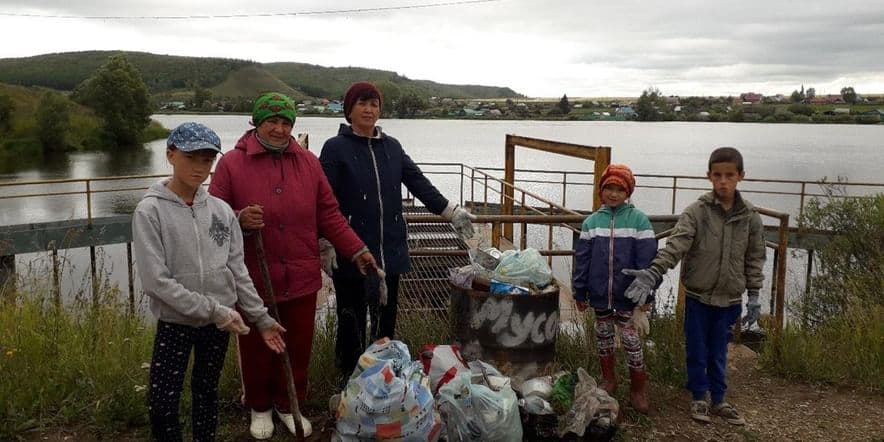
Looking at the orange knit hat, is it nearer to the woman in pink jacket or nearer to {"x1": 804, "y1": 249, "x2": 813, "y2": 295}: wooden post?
the woman in pink jacket

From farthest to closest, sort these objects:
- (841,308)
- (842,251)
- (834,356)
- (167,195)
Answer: (842,251), (841,308), (834,356), (167,195)

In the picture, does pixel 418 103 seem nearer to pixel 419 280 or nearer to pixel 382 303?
pixel 419 280

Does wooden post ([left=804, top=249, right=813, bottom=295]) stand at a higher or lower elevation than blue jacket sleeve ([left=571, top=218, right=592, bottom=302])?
lower

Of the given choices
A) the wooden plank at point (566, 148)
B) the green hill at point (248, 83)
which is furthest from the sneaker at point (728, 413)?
the green hill at point (248, 83)

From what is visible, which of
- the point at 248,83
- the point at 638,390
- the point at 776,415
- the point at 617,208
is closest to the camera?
the point at 617,208

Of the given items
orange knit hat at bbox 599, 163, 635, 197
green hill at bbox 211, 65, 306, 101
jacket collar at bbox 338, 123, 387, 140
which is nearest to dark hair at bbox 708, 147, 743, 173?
orange knit hat at bbox 599, 163, 635, 197

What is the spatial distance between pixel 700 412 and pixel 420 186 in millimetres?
1989

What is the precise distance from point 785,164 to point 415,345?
1882 inches

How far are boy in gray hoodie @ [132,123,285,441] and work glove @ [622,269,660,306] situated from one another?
1.76 meters

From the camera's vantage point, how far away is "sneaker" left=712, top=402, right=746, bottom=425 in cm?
368

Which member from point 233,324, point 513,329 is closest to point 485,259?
point 513,329

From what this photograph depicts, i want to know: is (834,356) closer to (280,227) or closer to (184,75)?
(280,227)

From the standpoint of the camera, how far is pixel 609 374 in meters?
3.77

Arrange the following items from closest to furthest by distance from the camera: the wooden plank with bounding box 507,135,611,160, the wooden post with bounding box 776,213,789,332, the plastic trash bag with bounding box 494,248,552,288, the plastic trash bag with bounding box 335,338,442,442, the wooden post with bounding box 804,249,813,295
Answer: the plastic trash bag with bounding box 335,338,442,442
the plastic trash bag with bounding box 494,248,552,288
the wooden post with bounding box 776,213,789,332
the wooden plank with bounding box 507,135,611,160
the wooden post with bounding box 804,249,813,295
